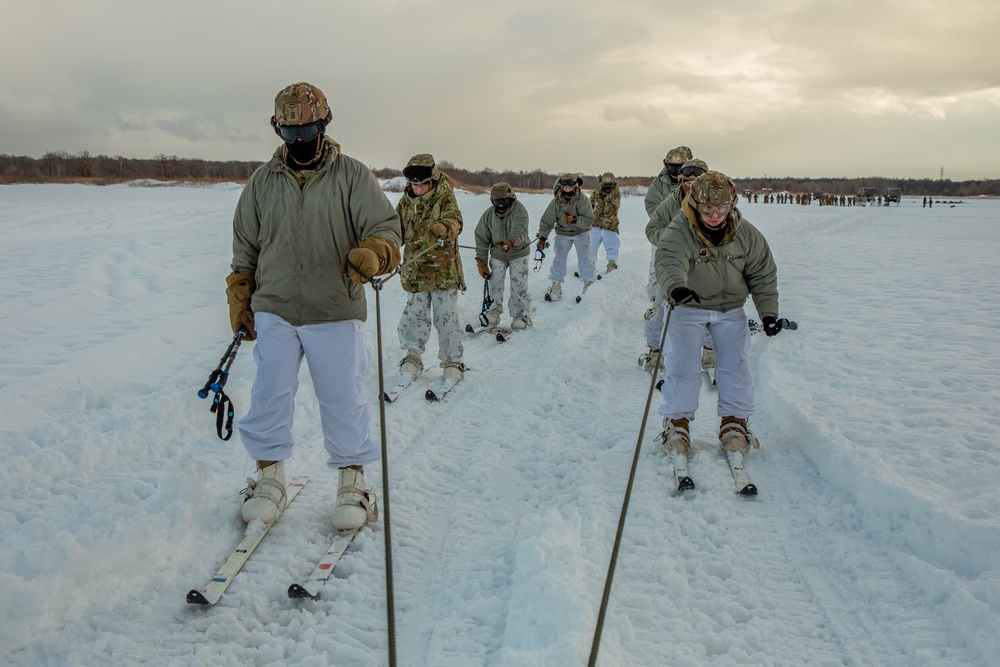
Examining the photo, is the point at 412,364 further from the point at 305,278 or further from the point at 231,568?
the point at 231,568

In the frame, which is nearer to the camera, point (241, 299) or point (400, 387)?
point (241, 299)

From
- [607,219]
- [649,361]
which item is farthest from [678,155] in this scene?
[607,219]

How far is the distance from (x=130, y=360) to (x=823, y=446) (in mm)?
6176

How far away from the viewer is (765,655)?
280 centimetres

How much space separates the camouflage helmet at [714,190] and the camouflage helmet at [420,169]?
302 centimetres

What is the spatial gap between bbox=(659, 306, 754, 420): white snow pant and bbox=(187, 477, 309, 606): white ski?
2.78m

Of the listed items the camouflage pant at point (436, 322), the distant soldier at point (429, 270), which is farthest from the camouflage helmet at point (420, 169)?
the camouflage pant at point (436, 322)

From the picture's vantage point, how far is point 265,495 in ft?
12.2

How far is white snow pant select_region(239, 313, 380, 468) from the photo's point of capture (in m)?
3.67

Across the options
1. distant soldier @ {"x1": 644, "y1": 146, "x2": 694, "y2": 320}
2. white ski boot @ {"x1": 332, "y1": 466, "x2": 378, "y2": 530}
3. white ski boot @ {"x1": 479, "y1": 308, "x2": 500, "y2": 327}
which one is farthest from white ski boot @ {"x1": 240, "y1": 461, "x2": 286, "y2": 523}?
white ski boot @ {"x1": 479, "y1": 308, "x2": 500, "y2": 327}

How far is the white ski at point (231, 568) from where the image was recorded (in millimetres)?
3029

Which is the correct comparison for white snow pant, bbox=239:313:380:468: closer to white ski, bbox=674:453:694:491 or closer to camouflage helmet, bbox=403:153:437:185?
white ski, bbox=674:453:694:491

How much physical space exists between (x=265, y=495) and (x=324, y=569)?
662 millimetres

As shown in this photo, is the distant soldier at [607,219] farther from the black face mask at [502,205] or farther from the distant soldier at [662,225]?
the distant soldier at [662,225]
